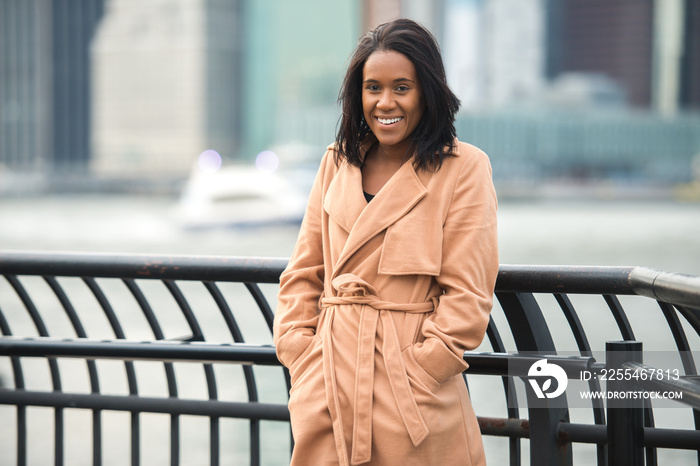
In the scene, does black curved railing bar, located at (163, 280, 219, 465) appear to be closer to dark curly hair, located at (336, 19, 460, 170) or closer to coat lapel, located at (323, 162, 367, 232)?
coat lapel, located at (323, 162, 367, 232)

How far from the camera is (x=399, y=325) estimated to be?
6.65 ft

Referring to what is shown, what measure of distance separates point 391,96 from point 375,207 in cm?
28

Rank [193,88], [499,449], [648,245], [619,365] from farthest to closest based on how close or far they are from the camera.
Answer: [193,88] < [648,245] < [499,449] < [619,365]

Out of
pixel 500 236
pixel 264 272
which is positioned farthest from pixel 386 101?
pixel 500 236

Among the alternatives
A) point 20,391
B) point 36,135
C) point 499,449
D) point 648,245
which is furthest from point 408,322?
point 36,135

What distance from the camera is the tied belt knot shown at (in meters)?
1.98

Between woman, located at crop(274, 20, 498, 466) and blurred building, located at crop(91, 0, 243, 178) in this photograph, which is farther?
blurred building, located at crop(91, 0, 243, 178)

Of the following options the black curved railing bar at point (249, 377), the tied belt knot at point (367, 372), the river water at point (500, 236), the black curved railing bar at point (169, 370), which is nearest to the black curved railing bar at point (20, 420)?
the black curved railing bar at point (169, 370)

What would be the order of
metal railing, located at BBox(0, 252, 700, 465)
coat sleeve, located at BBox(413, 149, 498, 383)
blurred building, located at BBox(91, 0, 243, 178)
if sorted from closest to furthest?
coat sleeve, located at BBox(413, 149, 498, 383), metal railing, located at BBox(0, 252, 700, 465), blurred building, located at BBox(91, 0, 243, 178)

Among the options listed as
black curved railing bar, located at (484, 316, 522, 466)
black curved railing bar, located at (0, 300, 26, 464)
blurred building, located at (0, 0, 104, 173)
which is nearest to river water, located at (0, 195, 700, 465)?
black curved railing bar, located at (0, 300, 26, 464)

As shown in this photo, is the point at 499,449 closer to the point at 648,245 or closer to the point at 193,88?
the point at 648,245

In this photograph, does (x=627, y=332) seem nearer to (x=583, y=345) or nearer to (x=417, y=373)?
(x=583, y=345)

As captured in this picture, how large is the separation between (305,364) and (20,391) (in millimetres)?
1399

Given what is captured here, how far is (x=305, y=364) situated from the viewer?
2.09 metres
